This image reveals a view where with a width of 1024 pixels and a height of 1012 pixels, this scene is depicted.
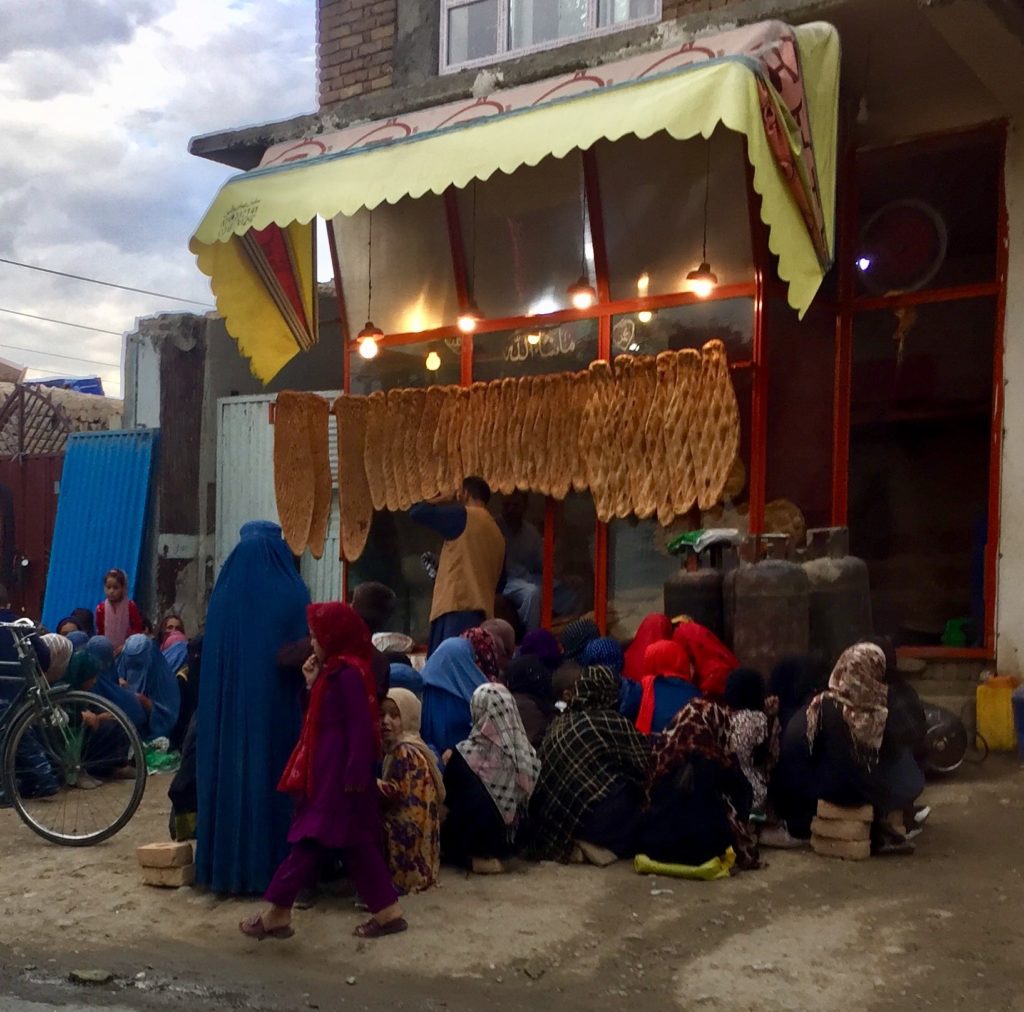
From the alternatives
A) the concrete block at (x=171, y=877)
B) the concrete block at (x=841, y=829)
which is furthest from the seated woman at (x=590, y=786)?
the concrete block at (x=171, y=877)

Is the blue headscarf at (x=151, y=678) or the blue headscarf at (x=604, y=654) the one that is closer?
the blue headscarf at (x=604, y=654)

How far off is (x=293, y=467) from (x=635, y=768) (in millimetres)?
4925

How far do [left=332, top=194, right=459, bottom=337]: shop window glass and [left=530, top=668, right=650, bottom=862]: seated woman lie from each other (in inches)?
182

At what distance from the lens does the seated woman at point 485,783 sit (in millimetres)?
5578

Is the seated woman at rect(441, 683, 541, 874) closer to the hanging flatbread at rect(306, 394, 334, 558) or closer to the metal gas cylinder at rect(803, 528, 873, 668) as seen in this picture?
the metal gas cylinder at rect(803, 528, 873, 668)

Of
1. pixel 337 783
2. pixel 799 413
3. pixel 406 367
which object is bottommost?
pixel 337 783

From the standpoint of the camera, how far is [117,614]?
10.6 meters

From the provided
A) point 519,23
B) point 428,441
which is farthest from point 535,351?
point 519,23

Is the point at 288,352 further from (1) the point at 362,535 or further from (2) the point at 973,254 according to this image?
(2) the point at 973,254

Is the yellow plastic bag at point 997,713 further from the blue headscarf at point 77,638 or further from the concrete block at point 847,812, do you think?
the blue headscarf at point 77,638

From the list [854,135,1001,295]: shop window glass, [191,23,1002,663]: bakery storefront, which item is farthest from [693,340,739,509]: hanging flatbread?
[854,135,1001,295]: shop window glass

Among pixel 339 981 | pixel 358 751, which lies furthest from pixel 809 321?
pixel 339 981

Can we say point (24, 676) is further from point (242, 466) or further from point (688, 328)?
point (242, 466)

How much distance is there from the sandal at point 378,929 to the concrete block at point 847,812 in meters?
2.11
